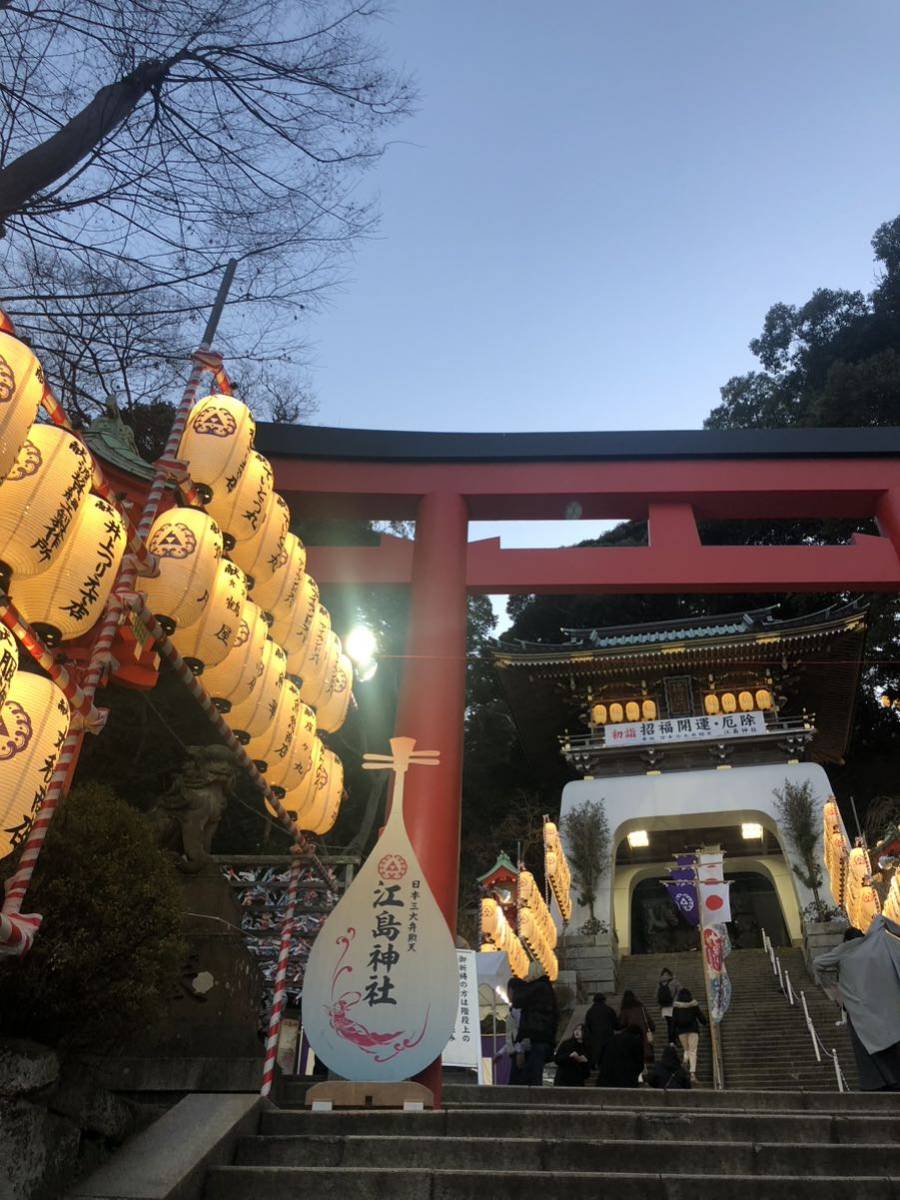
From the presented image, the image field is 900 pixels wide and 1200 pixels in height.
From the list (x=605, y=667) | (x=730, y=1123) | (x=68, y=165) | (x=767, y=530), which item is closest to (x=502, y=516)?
(x=68, y=165)

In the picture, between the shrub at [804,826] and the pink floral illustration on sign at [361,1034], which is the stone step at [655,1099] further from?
the shrub at [804,826]

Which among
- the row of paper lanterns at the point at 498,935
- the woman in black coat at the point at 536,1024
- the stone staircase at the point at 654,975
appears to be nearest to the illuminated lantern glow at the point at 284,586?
the woman in black coat at the point at 536,1024

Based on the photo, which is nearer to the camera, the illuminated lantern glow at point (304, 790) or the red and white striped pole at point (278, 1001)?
the red and white striped pole at point (278, 1001)

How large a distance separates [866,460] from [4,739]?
7893 mm

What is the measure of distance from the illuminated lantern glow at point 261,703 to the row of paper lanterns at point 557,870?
13.5 m

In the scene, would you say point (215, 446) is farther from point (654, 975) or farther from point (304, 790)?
point (654, 975)

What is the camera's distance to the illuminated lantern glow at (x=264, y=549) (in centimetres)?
564

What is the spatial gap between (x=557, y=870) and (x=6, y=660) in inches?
672

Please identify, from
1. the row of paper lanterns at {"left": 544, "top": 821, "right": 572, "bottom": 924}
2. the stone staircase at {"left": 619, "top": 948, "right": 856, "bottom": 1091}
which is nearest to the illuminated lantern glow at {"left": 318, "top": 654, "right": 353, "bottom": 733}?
the stone staircase at {"left": 619, "top": 948, "right": 856, "bottom": 1091}

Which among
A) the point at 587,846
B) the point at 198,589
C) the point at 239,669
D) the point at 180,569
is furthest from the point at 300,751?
the point at 587,846

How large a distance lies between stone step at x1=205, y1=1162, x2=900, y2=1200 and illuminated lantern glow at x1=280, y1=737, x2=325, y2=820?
331 cm

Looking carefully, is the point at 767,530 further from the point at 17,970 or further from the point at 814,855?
the point at 17,970

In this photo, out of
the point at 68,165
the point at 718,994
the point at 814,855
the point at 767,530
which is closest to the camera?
the point at 68,165

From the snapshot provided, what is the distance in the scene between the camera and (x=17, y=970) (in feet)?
10.2
